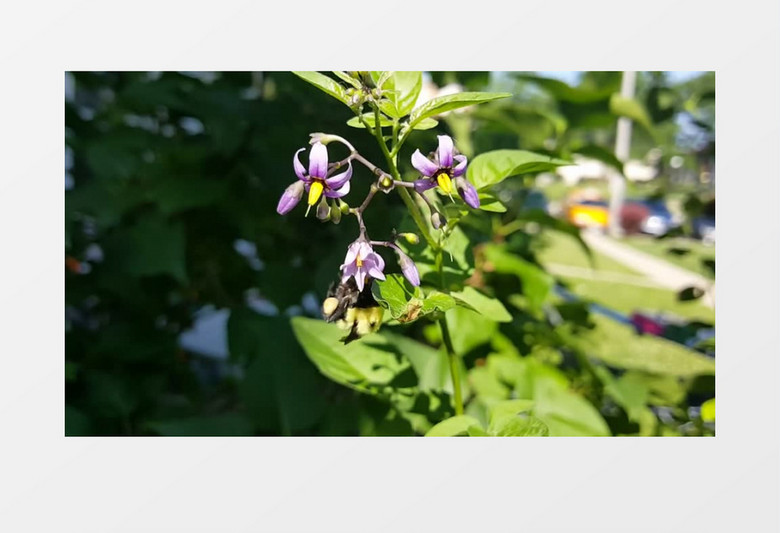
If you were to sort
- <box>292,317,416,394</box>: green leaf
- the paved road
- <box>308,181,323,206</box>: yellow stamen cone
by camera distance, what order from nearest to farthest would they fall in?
1. <box>308,181,323,206</box>: yellow stamen cone
2. <box>292,317,416,394</box>: green leaf
3. the paved road

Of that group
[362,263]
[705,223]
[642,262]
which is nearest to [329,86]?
[362,263]

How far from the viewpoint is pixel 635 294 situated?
14.3ft

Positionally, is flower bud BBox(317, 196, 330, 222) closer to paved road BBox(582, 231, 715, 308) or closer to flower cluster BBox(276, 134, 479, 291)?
flower cluster BBox(276, 134, 479, 291)

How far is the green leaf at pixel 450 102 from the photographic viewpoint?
539 mm

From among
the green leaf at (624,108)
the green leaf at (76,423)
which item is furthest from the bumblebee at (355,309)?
the green leaf at (624,108)

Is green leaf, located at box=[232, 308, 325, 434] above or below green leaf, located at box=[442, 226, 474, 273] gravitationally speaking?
below

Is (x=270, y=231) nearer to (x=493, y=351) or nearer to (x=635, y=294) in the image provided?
(x=493, y=351)

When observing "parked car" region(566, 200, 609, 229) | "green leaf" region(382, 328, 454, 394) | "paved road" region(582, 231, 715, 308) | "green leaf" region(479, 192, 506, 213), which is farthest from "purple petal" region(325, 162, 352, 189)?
"paved road" region(582, 231, 715, 308)

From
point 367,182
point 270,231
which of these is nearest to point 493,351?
point 270,231

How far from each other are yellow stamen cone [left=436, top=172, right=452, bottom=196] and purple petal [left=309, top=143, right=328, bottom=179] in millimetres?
93

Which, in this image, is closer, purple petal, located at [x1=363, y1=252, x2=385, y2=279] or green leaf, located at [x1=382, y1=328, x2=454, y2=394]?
purple petal, located at [x1=363, y1=252, x2=385, y2=279]

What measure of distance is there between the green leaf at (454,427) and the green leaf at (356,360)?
0.11m

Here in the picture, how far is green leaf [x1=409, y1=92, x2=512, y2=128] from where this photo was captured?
54cm

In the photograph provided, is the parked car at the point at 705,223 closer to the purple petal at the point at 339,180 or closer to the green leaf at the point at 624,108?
the green leaf at the point at 624,108
